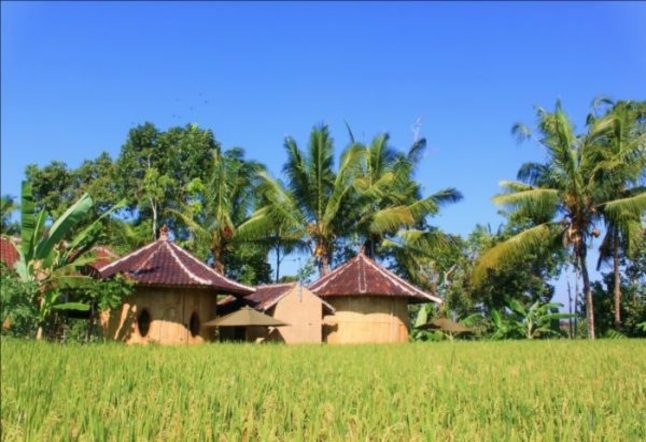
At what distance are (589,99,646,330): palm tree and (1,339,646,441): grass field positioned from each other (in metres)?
13.5

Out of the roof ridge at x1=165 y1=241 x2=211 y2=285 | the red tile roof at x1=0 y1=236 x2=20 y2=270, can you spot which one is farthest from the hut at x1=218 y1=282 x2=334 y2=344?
the red tile roof at x1=0 y1=236 x2=20 y2=270

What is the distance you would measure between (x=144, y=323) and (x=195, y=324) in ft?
4.24

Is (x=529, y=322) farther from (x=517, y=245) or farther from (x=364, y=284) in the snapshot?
(x=364, y=284)

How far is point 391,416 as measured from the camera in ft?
13.6

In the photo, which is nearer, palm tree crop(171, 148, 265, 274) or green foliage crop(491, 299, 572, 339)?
green foliage crop(491, 299, 572, 339)

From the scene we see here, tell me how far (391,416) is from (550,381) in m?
2.95

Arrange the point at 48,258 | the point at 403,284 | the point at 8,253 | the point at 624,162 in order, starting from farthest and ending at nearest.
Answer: the point at 8,253 → the point at 403,284 → the point at 624,162 → the point at 48,258

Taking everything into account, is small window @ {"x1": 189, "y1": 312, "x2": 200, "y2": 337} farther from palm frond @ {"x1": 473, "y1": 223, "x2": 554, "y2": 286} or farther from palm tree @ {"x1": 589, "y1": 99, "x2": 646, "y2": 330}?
palm tree @ {"x1": 589, "y1": 99, "x2": 646, "y2": 330}

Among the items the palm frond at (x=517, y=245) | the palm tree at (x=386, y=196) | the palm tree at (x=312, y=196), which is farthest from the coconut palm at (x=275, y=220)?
the palm frond at (x=517, y=245)

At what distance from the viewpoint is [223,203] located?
76.4 ft

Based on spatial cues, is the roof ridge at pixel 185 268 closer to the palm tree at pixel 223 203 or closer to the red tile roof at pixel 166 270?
the red tile roof at pixel 166 270

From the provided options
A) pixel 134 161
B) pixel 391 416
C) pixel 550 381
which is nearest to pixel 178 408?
pixel 391 416

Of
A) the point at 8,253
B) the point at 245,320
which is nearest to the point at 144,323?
the point at 245,320

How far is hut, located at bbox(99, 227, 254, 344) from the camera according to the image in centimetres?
1645
